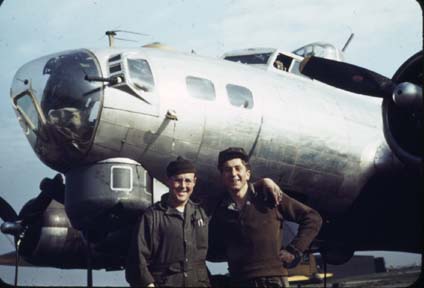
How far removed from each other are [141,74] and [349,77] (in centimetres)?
361

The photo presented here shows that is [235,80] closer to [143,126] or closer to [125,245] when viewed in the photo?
[143,126]

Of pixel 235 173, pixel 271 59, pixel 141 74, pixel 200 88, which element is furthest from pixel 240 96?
pixel 235 173

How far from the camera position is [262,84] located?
34.9ft

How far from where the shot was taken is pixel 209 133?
9.34m

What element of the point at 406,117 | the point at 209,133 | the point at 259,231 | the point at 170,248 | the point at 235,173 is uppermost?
the point at 235,173

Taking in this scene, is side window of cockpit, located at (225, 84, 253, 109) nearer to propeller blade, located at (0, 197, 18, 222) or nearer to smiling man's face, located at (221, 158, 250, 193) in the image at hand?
smiling man's face, located at (221, 158, 250, 193)

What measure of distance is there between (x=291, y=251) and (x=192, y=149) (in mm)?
4012

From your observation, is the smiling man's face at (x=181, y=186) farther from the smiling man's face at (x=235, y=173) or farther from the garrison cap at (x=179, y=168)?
the smiling man's face at (x=235, y=173)

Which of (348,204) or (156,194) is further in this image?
(348,204)

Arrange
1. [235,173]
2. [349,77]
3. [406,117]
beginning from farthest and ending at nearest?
[349,77] → [406,117] → [235,173]

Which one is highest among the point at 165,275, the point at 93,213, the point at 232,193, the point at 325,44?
the point at 325,44

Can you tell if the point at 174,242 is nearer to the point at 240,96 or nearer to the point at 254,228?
the point at 254,228

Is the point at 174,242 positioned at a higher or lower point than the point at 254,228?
lower

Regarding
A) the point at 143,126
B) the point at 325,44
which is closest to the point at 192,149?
the point at 143,126
